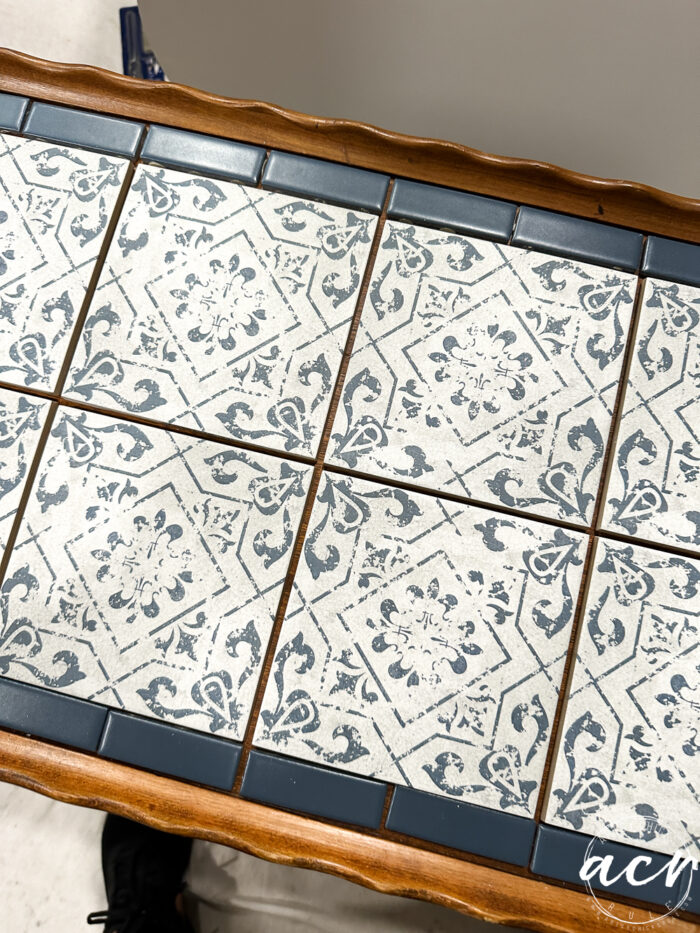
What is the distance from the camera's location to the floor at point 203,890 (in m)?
1.03

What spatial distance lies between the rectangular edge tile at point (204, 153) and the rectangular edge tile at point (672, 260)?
1.42 ft

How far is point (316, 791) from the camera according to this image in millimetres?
662

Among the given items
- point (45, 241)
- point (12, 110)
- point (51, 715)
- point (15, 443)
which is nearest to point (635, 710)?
point (51, 715)

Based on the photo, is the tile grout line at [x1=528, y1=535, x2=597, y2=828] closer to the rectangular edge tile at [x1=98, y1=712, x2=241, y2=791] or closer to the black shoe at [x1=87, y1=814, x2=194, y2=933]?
the rectangular edge tile at [x1=98, y1=712, x2=241, y2=791]

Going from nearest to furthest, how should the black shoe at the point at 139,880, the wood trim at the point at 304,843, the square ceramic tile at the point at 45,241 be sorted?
the wood trim at the point at 304,843
the square ceramic tile at the point at 45,241
the black shoe at the point at 139,880

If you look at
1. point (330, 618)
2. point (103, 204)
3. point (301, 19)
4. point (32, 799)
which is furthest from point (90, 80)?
point (32, 799)

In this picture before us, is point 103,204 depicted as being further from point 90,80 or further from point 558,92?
point 558,92

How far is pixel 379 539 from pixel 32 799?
761mm

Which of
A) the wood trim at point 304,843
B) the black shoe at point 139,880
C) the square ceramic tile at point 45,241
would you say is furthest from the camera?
the black shoe at point 139,880

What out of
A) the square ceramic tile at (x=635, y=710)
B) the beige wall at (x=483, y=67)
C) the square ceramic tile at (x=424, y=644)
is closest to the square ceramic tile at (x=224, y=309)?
the square ceramic tile at (x=424, y=644)

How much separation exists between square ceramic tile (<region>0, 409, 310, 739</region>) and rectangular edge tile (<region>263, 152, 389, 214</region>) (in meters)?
Result: 0.29

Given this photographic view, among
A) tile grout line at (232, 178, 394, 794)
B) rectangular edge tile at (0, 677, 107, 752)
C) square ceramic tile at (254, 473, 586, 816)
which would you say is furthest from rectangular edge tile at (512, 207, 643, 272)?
rectangular edge tile at (0, 677, 107, 752)

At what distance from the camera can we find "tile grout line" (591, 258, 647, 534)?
2.30ft

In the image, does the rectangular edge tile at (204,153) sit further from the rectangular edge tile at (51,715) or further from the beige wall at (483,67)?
the rectangular edge tile at (51,715)
